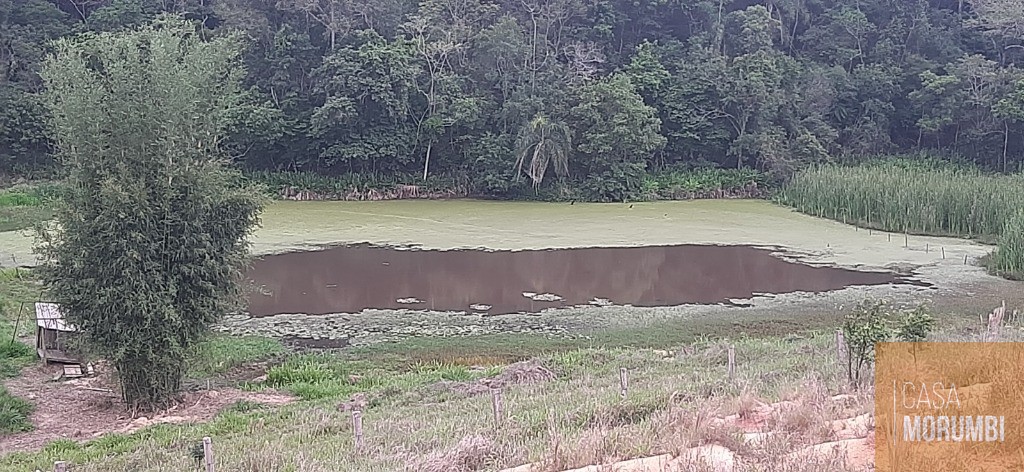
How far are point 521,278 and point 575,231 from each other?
16.6 feet

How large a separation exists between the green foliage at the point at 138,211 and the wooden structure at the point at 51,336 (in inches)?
35.2

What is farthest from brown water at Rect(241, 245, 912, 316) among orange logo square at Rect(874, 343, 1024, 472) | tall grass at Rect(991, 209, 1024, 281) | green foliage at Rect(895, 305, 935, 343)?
orange logo square at Rect(874, 343, 1024, 472)

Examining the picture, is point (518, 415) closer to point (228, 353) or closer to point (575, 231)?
point (228, 353)

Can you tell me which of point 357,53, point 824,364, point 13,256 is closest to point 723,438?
point 824,364

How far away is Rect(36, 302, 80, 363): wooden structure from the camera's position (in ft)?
29.5

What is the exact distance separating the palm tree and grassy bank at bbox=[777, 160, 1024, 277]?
22.0 ft

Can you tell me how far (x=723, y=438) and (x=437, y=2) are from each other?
25660 mm

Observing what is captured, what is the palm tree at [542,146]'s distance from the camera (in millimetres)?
25625

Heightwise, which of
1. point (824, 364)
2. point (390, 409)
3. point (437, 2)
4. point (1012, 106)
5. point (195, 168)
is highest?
point (437, 2)

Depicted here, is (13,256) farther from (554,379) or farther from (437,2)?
(437,2)

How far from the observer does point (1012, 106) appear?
2605 cm

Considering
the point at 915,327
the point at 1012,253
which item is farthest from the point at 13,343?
the point at 1012,253

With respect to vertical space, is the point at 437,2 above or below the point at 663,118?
above

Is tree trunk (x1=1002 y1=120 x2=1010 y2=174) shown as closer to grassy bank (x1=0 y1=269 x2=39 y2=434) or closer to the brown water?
the brown water
